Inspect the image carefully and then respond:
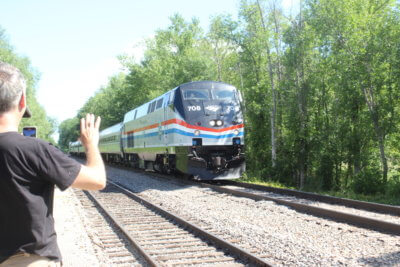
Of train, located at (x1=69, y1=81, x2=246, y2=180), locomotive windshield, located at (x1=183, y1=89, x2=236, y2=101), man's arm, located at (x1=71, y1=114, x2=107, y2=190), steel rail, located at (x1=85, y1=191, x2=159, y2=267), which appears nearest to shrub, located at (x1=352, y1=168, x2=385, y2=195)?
train, located at (x1=69, y1=81, x2=246, y2=180)

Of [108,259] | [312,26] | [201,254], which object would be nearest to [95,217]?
[108,259]

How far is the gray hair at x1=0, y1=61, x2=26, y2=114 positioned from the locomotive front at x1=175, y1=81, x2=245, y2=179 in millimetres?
12094

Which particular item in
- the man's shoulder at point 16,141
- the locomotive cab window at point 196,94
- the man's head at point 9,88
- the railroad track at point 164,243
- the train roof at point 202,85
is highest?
the train roof at point 202,85

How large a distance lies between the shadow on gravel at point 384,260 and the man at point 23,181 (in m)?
4.61

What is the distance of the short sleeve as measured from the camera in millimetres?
2076

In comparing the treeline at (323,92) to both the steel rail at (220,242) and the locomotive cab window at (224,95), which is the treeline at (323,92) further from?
the locomotive cab window at (224,95)

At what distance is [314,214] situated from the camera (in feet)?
29.1

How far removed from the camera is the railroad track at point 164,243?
18.8 feet

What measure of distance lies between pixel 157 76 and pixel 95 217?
1281 inches

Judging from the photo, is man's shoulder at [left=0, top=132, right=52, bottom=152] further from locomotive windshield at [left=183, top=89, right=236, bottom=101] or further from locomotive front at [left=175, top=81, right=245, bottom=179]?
locomotive windshield at [left=183, top=89, right=236, bottom=101]

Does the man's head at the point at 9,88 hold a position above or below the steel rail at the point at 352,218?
above

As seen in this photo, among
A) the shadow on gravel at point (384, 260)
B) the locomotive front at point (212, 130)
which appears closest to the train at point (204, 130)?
the locomotive front at point (212, 130)

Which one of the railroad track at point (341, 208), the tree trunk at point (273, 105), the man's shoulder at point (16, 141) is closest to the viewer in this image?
the man's shoulder at point (16, 141)

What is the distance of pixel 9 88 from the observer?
210 cm
